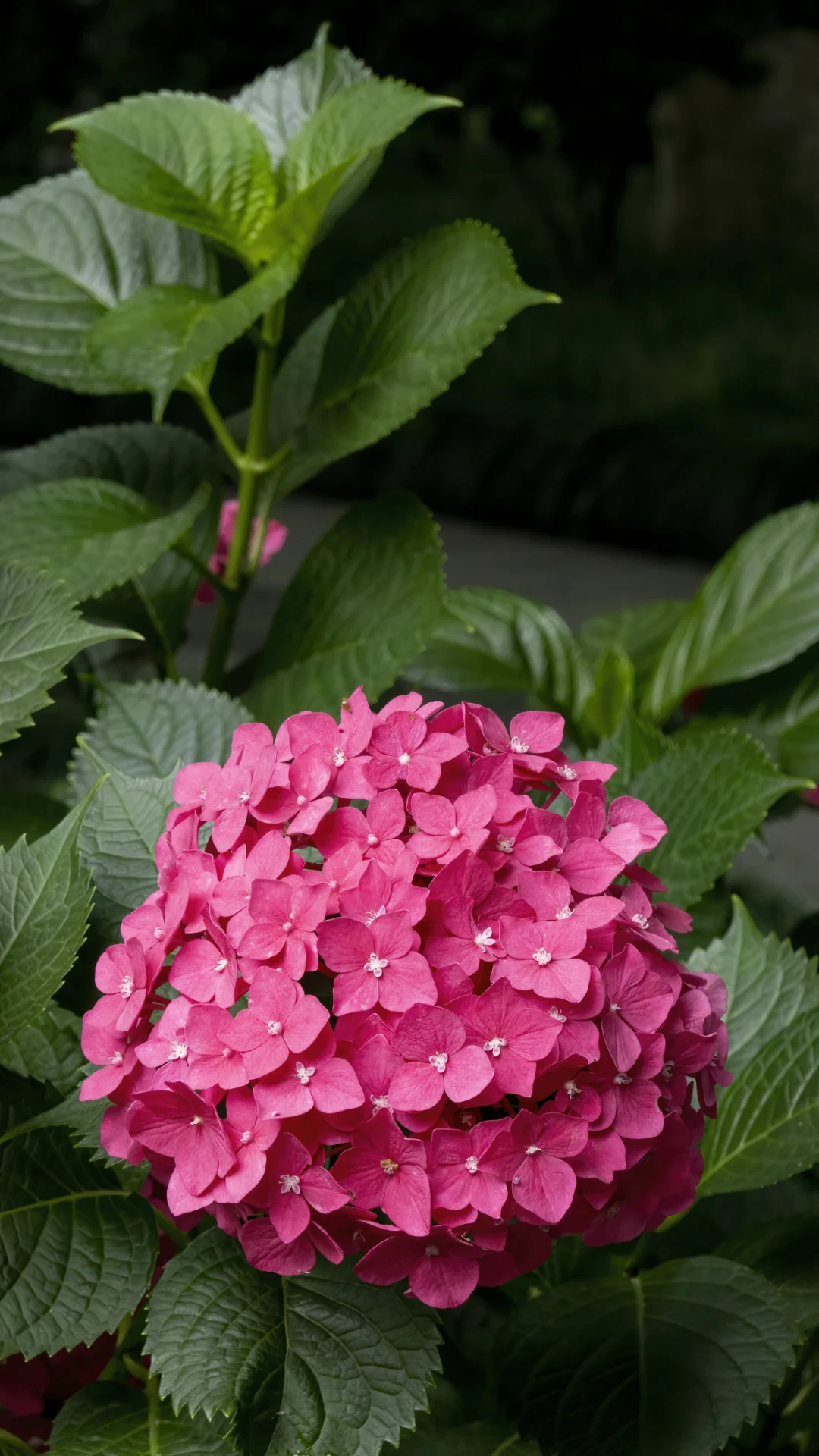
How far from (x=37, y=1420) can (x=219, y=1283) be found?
0.15 metres

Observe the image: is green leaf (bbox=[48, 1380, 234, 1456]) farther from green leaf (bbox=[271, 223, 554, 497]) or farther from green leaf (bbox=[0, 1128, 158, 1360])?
green leaf (bbox=[271, 223, 554, 497])

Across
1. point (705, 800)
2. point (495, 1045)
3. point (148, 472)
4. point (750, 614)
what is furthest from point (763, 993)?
point (148, 472)

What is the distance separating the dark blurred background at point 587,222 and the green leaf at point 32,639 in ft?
6.56

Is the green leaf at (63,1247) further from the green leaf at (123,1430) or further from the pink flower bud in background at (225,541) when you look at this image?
the pink flower bud in background at (225,541)

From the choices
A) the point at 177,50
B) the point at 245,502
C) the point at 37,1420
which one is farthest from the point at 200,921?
the point at 177,50

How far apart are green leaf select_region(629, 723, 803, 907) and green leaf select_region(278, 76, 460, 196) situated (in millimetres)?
265

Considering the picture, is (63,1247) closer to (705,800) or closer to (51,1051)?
(51,1051)

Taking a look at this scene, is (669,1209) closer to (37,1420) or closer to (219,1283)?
(219,1283)

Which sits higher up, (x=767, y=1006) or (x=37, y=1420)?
(x=767, y=1006)

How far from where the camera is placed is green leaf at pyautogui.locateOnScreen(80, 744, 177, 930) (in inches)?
18.0

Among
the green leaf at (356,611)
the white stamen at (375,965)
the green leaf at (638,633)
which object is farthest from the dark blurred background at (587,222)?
the white stamen at (375,965)

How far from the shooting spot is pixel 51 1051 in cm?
48

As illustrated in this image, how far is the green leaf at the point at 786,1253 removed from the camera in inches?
18.6

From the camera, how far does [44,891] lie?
41 cm
